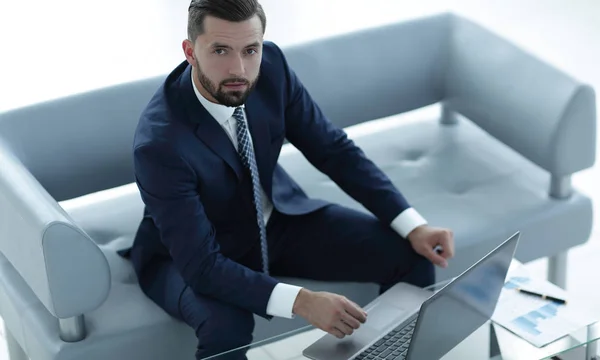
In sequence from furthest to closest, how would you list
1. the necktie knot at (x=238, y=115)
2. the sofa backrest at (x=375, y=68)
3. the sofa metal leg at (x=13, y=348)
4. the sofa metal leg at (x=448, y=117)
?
the sofa metal leg at (x=448, y=117)
the sofa backrest at (x=375, y=68)
the sofa metal leg at (x=13, y=348)
the necktie knot at (x=238, y=115)

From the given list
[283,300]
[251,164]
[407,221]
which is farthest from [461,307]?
[251,164]

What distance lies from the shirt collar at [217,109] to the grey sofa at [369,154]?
41 centimetres

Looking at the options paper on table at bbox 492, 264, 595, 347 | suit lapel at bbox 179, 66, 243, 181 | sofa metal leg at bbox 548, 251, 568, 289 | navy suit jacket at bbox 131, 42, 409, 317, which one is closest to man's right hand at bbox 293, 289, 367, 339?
navy suit jacket at bbox 131, 42, 409, 317

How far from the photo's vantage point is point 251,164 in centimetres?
293

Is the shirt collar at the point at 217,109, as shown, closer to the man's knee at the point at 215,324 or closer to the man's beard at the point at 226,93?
the man's beard at the point at 226,93

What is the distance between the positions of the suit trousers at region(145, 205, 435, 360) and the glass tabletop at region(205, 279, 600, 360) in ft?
1.23

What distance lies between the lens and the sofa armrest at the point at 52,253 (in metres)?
2.71

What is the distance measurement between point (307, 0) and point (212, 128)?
305 centimetres

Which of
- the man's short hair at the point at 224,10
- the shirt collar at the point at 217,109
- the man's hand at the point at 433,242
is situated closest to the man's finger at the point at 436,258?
the man's hand at the point at 433,242

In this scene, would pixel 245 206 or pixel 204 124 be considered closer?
pixel 204 124

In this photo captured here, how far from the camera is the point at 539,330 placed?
2686mm

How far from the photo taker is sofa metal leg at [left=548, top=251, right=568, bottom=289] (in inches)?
137

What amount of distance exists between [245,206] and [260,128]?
8.0 inches

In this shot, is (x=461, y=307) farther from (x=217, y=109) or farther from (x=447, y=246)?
(x=217, y=109)
